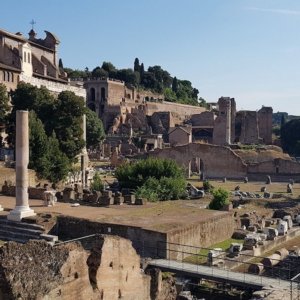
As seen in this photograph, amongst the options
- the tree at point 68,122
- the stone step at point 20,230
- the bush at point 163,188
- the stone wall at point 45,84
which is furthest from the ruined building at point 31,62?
the stone step at point 20,230

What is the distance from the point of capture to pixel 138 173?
3256 cm

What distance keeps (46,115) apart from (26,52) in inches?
441

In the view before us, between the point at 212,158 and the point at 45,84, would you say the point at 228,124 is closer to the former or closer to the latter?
the point at 212,158

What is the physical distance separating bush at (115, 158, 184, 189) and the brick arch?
22483mm

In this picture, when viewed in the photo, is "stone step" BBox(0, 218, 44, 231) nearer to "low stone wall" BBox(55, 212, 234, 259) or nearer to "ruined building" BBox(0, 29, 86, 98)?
"low stone wall" BBox(55, 212, 234, 259)

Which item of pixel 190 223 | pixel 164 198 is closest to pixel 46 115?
pixel 164 198

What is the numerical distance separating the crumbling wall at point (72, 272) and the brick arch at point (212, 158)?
3978 cm

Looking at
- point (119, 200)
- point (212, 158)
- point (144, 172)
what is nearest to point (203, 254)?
point (119, 200)

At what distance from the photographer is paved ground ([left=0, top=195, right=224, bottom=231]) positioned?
2192cm

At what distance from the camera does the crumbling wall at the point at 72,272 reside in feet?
38.6

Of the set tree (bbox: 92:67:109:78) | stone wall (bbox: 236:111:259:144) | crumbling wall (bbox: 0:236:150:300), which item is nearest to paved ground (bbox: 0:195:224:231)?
crumbling wall (bbox: 0:236:150:300)

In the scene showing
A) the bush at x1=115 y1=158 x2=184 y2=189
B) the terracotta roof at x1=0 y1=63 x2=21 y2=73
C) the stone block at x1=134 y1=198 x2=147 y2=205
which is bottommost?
the stone block at x1=134 y1=198 x2=147 y2=205

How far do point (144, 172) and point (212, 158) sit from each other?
2617cm

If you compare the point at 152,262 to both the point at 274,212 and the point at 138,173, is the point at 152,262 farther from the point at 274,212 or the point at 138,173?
the point at 274,212
